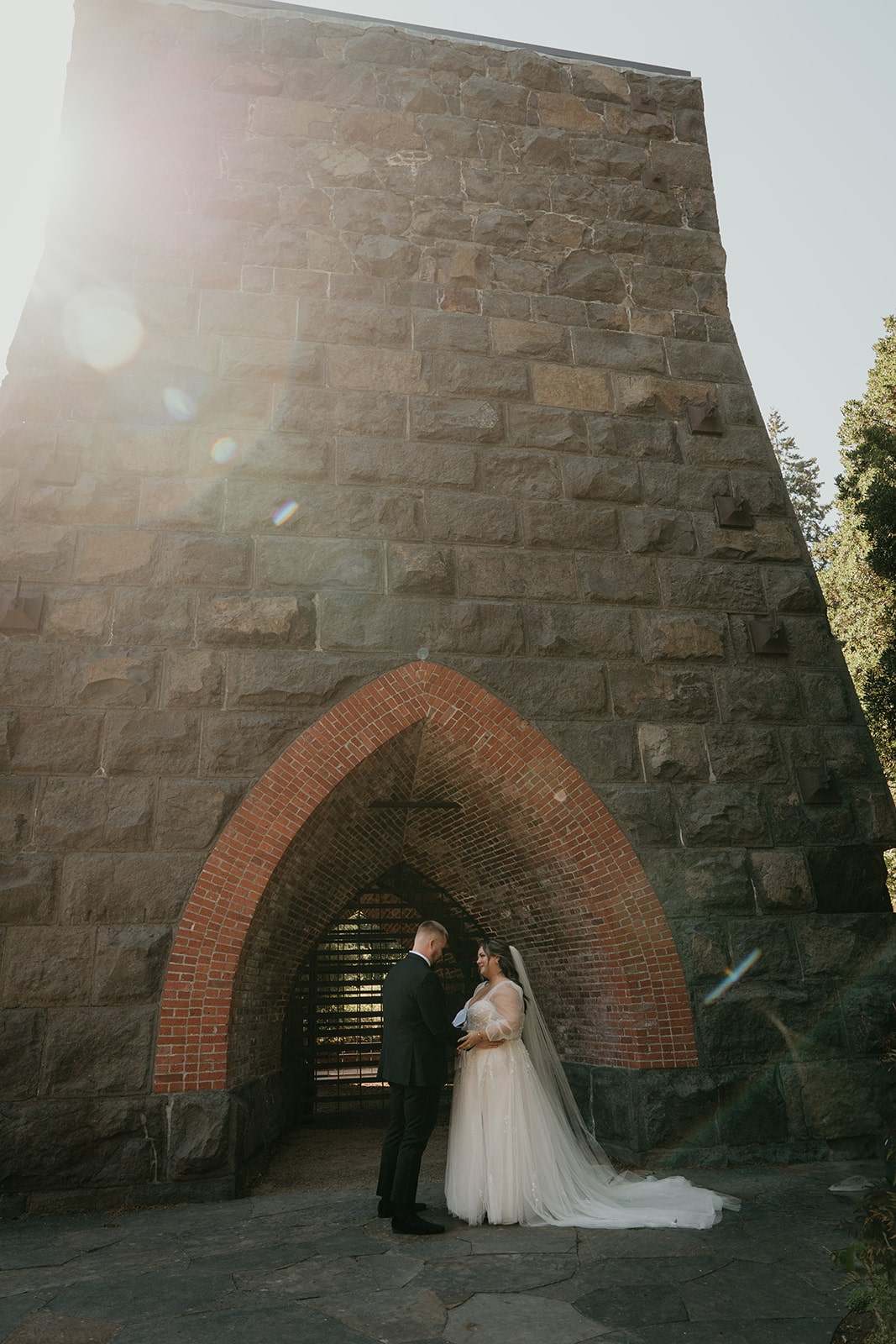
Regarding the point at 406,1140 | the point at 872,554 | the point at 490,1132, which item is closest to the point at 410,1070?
the point at 406,1140

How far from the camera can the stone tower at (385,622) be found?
5.01m

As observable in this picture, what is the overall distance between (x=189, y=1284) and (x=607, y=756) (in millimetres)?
3685

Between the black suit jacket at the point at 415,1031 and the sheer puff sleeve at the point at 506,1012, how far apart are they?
0.29m

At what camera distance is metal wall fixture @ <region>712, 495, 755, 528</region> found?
260 inches

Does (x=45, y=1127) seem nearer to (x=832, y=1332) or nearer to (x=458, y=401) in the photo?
(x=832, y=1332)

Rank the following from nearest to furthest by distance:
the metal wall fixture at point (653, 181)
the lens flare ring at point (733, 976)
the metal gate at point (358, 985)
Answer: the lens flare ring at point (733, 976) < the metal gate at point (358, 985) < the metal wall fixture at point (653, 181)

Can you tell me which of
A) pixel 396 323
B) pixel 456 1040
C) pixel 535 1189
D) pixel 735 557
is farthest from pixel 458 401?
pixel 535 1189

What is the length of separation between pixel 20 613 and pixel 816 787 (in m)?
5.27

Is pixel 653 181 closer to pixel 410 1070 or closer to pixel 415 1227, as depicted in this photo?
pixel 410 1070

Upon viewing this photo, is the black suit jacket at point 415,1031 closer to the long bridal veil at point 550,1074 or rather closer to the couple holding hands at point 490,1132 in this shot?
the couple holding hands at point 490,1132

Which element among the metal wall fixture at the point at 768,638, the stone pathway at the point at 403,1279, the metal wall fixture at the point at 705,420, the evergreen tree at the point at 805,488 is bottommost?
the stone pathway at the point at 403,1279

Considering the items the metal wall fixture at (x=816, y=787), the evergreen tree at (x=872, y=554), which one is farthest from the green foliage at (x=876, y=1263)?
the evergreen tree at (x=872, y=554)

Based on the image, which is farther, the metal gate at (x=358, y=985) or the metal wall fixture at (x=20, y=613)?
the metal gate at (x=358, y=985)

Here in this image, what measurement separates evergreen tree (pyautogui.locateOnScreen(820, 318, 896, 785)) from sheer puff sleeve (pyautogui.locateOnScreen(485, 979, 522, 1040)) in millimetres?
6054
